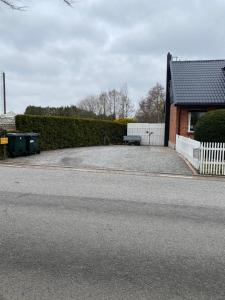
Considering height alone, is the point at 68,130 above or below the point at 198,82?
below

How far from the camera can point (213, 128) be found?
1259 cm

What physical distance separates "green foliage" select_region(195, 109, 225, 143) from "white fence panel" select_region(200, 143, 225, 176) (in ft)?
6.18

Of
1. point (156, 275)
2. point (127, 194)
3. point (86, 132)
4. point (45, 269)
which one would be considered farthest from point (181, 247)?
point (86, 132)

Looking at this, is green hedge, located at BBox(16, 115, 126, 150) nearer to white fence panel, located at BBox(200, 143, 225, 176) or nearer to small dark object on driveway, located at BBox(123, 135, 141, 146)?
small dark object on driveway, located at BBox(123, 135, 141, 146)

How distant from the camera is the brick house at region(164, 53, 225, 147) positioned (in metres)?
18.4

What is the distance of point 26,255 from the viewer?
364 centimetres

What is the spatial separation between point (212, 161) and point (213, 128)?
246 centimetres

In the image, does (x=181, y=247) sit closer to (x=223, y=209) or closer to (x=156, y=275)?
(x=156, y=275)

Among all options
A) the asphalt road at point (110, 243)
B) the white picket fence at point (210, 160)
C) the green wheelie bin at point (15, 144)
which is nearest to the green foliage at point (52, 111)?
the green wheelie bin at point (15, 144)

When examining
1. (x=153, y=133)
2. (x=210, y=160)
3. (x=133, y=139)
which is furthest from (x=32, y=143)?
(x=153, y=133)

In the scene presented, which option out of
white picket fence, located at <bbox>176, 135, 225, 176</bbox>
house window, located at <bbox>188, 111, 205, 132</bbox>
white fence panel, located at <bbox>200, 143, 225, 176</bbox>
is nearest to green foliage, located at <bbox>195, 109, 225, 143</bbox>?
white picket fence, located at <bbox>176, 135, 225, 176</bbox>

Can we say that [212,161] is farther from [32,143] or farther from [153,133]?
[153,133]

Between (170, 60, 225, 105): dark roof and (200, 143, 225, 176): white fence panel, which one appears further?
(170, 60, 225, 105): dark roof

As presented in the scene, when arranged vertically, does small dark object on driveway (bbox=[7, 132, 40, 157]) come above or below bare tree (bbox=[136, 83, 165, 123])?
below
